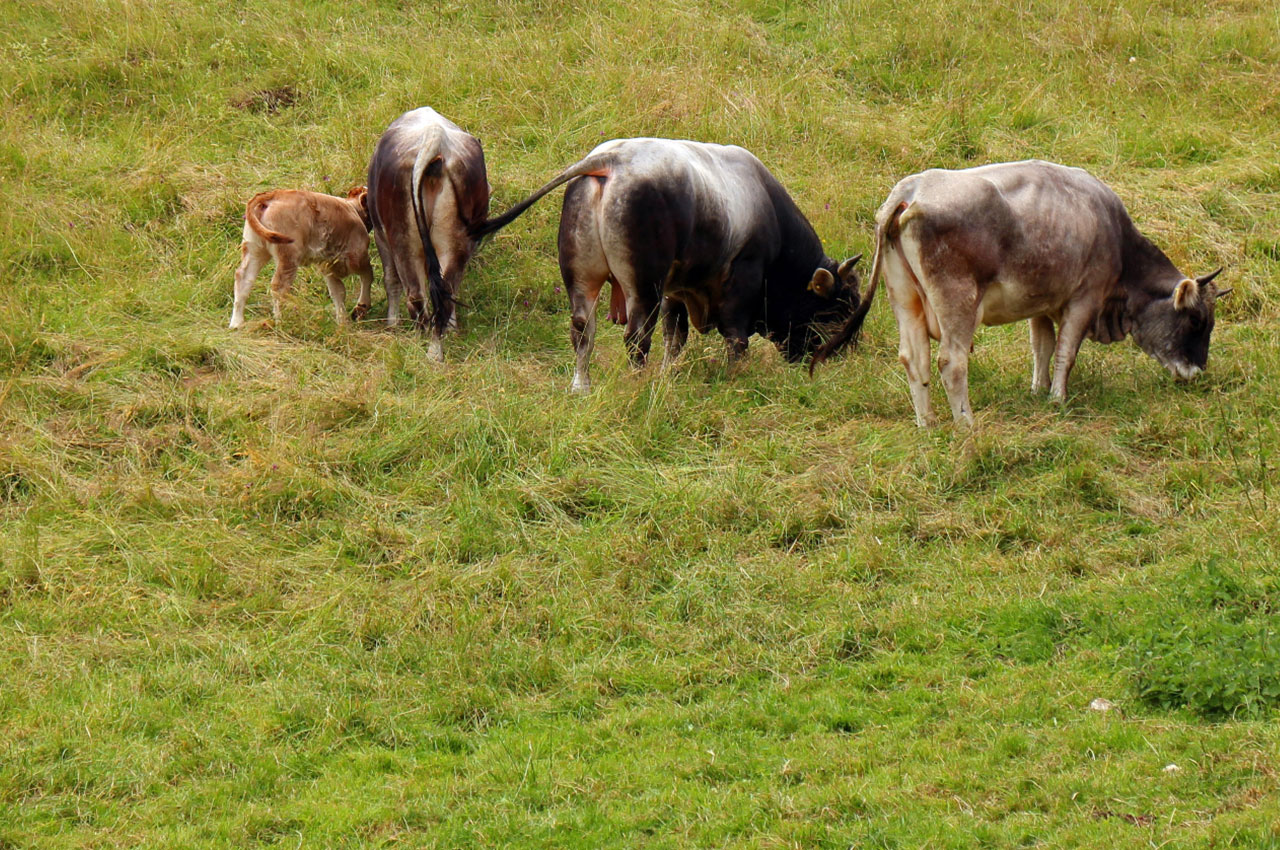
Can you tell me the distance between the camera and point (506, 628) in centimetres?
666

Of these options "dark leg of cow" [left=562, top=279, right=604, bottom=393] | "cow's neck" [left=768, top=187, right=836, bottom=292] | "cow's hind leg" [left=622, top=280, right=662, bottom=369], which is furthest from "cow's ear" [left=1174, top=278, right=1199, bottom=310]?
"dark leg of cow" [left=562, top=279, right=604, bottom=393]

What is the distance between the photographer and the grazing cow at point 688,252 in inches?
363

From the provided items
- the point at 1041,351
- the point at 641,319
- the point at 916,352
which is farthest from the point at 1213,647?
the point at 641,319

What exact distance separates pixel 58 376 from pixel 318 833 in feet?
17.3

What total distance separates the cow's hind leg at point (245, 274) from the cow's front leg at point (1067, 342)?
571 centimetres

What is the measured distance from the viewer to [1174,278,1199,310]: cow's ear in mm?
9117

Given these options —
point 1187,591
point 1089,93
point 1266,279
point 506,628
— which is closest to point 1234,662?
point 1187,591

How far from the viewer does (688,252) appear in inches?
377

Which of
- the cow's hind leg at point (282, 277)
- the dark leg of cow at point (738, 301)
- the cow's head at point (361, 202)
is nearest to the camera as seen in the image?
the dark leg of cow at point (738, 301)

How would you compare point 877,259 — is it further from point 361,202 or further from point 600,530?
point 361,202

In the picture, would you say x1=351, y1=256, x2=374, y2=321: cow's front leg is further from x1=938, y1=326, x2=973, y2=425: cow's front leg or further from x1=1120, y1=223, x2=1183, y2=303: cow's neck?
x1=1120, y1=223, x2=1183, y2=303: cow's neck

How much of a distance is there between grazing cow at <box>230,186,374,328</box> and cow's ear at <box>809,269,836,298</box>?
135 inches

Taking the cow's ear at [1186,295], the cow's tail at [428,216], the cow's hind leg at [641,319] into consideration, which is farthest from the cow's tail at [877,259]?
the cow's tail at [428,216]

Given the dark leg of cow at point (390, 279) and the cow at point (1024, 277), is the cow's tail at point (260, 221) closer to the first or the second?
the dark leg of cow at point (390, 279)
